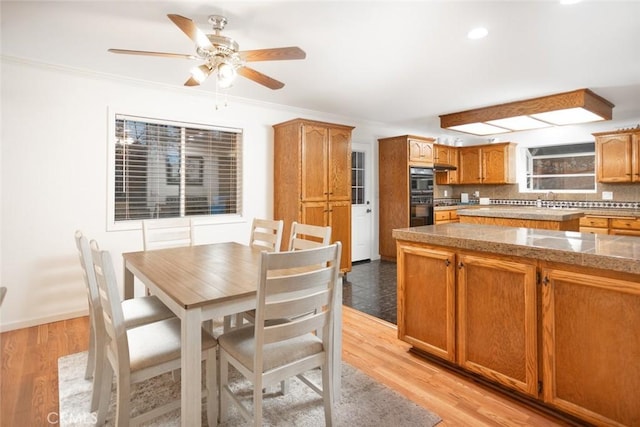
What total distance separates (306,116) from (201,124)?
1548 mm

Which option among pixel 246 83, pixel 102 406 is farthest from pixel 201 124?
Answer: pixel 102 406

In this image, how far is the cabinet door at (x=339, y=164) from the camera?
4.50m

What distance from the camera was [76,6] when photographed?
216 centimetres

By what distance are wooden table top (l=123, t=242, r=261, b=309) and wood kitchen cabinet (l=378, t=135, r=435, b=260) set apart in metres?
3.49

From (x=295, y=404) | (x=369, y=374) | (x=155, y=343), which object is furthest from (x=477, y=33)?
(x=155, y=343)

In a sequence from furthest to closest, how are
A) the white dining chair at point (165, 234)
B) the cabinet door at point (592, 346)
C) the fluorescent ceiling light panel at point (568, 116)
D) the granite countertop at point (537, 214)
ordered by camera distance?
the fluorescent ceiling light panel at point (568, 116) < the granite countertop at point (537, 214) < the white dining chair at point (165, 234) < the cabinet door at point (592, 346)

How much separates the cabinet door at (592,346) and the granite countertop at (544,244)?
8cm

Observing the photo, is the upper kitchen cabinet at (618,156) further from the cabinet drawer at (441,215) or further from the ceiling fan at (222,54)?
the ceiling fan at (222,54)

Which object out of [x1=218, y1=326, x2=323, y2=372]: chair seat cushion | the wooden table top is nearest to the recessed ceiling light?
the wooden table top

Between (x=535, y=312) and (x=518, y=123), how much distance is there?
380 cm

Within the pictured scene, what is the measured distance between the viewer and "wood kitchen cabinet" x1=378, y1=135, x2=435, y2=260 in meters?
5.53

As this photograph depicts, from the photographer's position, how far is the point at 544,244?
1.87m

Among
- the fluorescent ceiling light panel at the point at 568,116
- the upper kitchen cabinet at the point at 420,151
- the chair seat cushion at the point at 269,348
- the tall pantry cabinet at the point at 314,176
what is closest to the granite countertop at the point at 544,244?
the chair seat cushion at the point at 269,348

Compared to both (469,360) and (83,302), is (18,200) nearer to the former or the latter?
(83,302)
